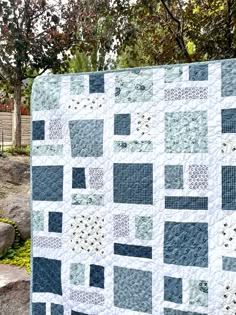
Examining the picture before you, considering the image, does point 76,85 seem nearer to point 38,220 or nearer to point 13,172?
point 38,220

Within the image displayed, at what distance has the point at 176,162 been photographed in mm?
1412

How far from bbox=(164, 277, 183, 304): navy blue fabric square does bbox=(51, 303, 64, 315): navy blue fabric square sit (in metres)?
0.42

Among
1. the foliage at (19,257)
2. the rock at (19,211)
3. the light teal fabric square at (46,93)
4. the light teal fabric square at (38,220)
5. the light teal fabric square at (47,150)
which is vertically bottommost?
the foliage at (19,257)

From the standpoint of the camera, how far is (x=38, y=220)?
1652 mm

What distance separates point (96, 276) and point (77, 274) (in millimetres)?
77

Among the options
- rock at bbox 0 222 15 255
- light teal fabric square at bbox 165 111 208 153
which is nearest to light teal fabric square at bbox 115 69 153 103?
light teal fabric square at bbox 165 111 208 153

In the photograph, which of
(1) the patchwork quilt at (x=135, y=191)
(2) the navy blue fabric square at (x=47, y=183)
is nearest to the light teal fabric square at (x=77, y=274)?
(1) the patchwork quilt at (x=135, y=191)

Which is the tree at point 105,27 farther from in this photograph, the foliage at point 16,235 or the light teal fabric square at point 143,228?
the light teal fabric square at point 143,228

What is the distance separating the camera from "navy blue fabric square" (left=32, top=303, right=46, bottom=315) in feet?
5.37

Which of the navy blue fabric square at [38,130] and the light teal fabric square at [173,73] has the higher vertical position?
the light teal fabric square at [173,73]

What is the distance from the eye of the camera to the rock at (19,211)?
9.19 feet

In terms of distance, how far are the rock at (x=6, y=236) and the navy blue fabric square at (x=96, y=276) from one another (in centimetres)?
119

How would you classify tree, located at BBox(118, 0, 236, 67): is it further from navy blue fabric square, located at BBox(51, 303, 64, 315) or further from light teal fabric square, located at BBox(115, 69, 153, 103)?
navy blue fabric square, located at BBox(51, 303, 64, 315)

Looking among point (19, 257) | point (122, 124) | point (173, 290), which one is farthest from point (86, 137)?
point (19, 257)
